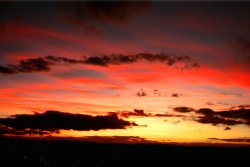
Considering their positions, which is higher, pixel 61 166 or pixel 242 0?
pixel 242 0

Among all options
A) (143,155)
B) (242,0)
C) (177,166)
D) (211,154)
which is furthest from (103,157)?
(242,0)

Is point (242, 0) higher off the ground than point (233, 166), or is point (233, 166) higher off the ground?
point (242, 0)

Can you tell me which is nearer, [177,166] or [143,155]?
[177,166]

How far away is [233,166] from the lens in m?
139

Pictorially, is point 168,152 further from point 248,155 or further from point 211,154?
point 248,155

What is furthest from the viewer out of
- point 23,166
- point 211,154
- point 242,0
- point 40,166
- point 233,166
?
point 211,154

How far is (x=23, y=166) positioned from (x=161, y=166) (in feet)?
169

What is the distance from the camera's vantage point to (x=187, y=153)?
7426 inches

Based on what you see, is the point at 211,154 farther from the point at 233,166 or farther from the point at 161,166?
the point at 161,166

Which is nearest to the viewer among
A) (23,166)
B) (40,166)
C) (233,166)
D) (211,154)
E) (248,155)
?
(23,166)

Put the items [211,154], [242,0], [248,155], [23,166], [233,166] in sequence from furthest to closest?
[211,154] < [248,155] < [233,166] < [23,166] < [242,0]

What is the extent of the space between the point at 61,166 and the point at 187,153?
79.9 metres

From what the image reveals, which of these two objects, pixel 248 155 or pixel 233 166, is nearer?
pixel 233 166

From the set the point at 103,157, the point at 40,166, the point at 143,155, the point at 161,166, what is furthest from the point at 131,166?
the point at 103,157
